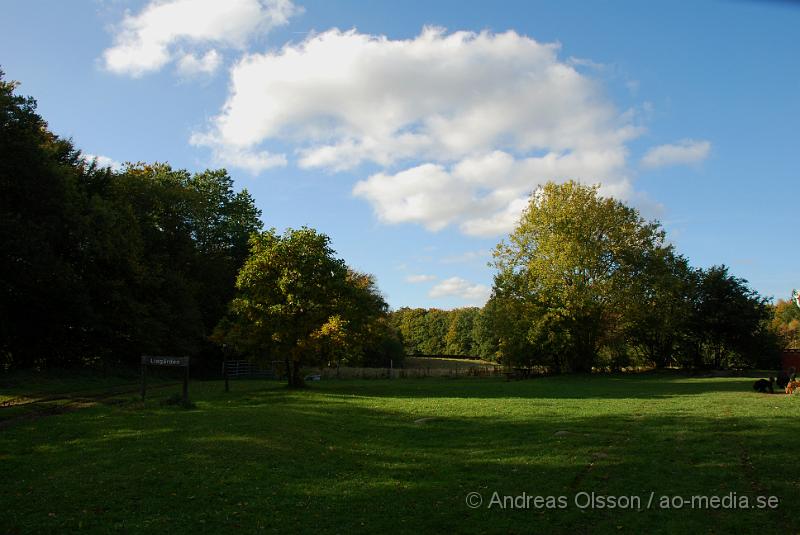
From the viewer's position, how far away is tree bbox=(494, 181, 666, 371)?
50.1 meters

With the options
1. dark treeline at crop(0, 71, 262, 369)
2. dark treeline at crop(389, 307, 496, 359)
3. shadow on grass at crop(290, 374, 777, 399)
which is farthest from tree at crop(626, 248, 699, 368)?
dark treeline at crop(389, 307, 496, 359)

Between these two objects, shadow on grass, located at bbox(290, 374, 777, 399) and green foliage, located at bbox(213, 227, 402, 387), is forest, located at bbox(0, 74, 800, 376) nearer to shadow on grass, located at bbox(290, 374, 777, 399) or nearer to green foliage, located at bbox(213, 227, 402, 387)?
green foliage, located at bbox(213, 227, 402, 387)

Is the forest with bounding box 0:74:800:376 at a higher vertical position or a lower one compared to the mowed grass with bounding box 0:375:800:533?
higher

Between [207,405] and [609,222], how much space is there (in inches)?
1643

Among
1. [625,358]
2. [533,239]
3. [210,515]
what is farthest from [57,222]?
[625,358]

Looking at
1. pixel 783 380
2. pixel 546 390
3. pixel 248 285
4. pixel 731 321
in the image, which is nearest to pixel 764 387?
pixel 783 380

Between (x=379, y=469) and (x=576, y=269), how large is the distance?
144 ft

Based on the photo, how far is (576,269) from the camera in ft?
169

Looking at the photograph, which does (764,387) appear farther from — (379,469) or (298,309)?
(379,469)

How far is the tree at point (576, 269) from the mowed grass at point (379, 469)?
31931 millimetres

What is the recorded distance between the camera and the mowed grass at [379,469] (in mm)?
7910

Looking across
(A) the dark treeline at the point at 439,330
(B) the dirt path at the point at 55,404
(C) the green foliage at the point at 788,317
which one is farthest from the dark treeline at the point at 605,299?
(C) the green foliage at the point at 788,317

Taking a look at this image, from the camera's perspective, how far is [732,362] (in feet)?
197

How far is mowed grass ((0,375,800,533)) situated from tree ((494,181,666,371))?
105 feet
